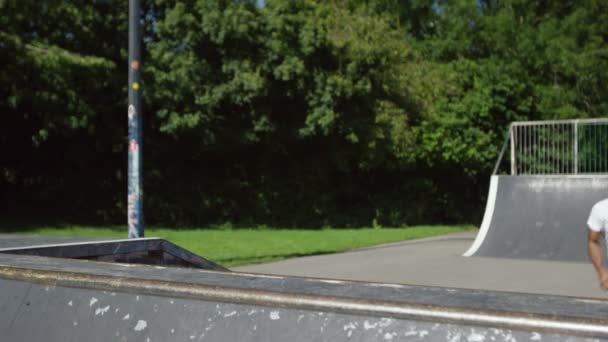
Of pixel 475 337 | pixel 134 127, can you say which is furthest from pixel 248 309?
pixel 134 127

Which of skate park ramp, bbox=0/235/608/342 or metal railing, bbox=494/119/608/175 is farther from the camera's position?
metal railing, bbox=494/119/608/175

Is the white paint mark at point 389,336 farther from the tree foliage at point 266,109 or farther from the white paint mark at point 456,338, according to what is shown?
the tree foliage at point 266,109

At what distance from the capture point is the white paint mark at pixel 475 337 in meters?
1.62

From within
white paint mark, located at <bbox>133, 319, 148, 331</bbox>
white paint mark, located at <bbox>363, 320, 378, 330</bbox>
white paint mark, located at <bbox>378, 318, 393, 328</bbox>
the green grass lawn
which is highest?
white paint mark, located at <bbox>378, 318, 393, 328</bbox>

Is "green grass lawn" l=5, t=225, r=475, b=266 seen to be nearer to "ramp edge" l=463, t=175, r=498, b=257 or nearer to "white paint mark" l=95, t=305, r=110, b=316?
"ramp edge" l=463, t=175, r=498, b=257

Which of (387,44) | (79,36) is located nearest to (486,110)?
(387,44)

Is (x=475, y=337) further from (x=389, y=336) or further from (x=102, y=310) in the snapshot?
(x=102, y=310)

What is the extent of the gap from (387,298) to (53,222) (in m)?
22.1

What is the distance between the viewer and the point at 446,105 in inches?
1053

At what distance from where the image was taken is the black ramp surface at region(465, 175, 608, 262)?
13.6 m

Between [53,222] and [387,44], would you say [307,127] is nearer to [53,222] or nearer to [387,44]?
[387,44]

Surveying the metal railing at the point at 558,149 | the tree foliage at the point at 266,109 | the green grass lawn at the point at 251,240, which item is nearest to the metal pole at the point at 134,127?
the green grass lawn at the point at 251,240

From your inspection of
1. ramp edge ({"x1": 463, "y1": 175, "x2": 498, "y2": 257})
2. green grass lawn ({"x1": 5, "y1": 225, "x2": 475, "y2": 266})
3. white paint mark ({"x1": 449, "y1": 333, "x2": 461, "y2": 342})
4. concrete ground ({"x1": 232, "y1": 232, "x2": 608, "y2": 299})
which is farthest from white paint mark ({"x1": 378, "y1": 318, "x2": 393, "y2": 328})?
ramp edge ({"x1": 463, "y1": 175, "x2": 498, "y2": 257})

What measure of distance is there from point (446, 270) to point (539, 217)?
3498 millimetres
